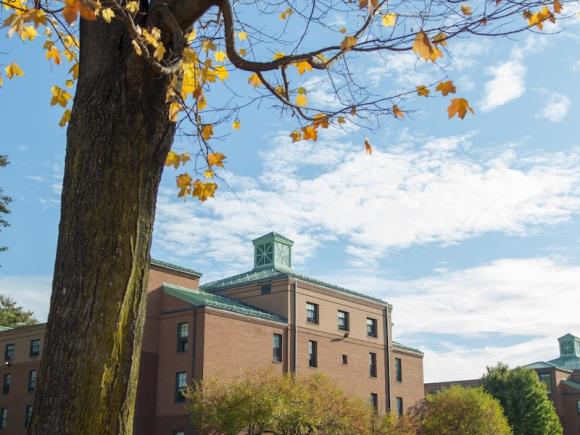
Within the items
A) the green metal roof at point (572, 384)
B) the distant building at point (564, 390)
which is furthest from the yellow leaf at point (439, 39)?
the green metal roof at point (572, 384)

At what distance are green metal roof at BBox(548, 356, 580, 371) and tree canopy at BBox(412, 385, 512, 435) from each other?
124 ft

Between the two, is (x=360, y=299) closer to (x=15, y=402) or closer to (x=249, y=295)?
(x=249, y=295)

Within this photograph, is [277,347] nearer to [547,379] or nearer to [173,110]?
[547,379]

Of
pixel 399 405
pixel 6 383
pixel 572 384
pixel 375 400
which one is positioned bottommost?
A: pixel 399 405

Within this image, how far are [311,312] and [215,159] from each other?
41.6 metres

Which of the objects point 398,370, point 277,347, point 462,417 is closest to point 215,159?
point 277,347

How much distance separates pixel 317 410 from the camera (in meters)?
36.7

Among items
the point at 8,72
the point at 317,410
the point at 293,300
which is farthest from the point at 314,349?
the point at 8,72

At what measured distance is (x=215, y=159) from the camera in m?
7.39

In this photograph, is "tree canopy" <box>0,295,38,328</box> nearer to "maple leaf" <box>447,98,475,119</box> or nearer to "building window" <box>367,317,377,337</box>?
"building window" <box>367,317,377,337</box>

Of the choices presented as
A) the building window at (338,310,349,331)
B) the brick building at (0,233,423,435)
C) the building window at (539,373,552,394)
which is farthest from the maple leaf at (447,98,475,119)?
the building window at (539,373,552,394)

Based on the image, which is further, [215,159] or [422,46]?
→ [215,159]

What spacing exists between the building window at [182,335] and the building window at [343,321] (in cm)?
A: 1224

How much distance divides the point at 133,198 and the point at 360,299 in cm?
4797
